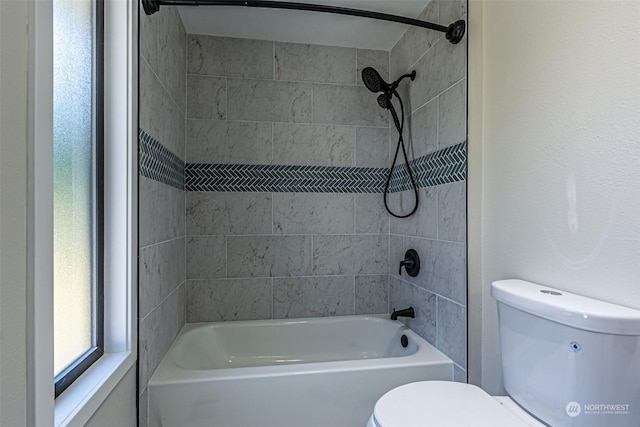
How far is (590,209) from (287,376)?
1.24 m

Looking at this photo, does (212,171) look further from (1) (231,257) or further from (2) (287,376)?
(2) (287,376)

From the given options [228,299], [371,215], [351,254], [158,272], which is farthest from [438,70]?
[228,299]

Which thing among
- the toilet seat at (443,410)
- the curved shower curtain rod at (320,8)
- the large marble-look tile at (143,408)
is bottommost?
the large marble-look tile at (143,408)

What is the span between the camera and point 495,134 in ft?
4.96

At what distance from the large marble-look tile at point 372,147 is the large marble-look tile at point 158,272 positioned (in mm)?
1291

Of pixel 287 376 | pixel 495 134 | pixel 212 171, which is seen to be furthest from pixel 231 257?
pixel 495 134

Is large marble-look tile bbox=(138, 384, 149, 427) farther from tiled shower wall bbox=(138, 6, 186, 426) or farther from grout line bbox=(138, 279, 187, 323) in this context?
grout line bbox=(138, 279, 187, 323)

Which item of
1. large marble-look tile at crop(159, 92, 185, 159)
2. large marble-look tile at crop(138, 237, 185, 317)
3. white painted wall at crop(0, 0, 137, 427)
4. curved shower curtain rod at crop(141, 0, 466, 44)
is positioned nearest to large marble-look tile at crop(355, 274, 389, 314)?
large marble-look tile at crop(138, 237, 185, 317)

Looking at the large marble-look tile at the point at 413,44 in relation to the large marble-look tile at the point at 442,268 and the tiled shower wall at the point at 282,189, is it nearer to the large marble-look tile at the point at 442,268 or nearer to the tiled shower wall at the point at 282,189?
the tiled shower wall at the point at 282,189

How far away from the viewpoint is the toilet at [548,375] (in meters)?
0.90

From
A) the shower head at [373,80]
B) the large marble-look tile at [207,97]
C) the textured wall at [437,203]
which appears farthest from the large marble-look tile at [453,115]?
the large marble-look tile at [207,97]

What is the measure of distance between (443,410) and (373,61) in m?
2.17

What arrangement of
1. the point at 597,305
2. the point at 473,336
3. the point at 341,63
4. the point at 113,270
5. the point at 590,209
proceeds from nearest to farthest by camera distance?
the point at 597,305
the point at 590,209
the point at 113,270
the point at 473,336
the point at 341,63

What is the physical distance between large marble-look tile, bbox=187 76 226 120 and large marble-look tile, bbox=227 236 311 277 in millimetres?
803
